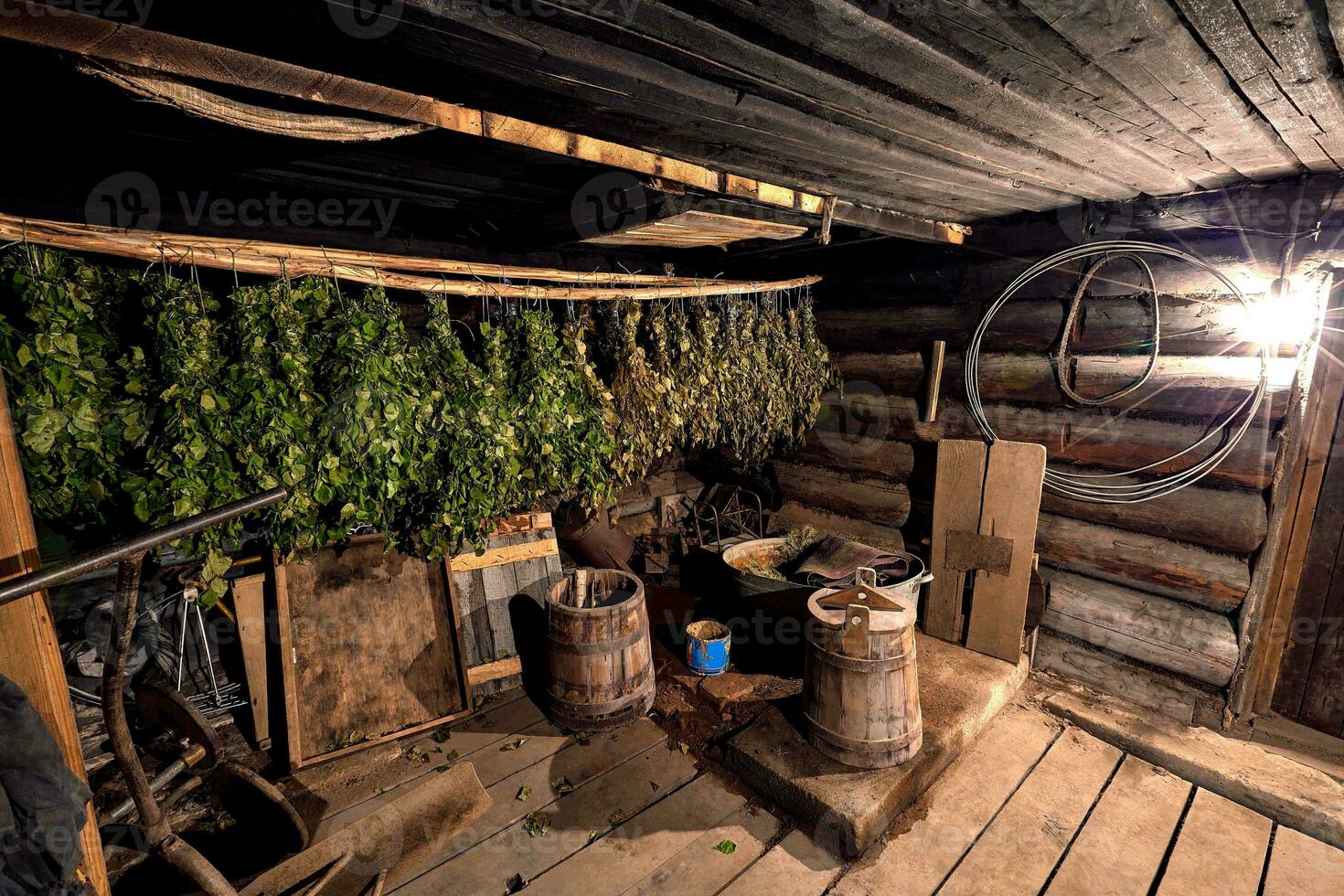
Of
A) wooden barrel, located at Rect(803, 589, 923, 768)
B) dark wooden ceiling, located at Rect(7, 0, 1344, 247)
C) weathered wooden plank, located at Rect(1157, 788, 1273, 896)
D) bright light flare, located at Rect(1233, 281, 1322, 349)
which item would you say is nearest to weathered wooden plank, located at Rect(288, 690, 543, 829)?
wooden barrel, located at Rect(803, 589, 923, 768)

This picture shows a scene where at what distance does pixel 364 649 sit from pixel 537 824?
203cm

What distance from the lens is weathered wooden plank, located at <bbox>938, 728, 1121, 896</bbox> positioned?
329 centimetres

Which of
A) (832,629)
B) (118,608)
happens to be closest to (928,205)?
(832,629)

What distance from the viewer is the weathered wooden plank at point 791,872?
328 cm

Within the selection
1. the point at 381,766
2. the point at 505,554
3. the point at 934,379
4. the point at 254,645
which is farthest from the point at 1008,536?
the point at 254,645

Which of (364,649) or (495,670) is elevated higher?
(364,649)

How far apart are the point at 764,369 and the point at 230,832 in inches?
223

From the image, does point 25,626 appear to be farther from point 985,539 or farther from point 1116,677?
point 1116,677

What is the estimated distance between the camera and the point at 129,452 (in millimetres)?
3268

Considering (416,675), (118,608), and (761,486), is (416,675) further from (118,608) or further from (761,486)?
(761,486)

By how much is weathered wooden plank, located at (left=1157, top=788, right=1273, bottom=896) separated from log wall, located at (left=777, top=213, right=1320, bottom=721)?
935 mm

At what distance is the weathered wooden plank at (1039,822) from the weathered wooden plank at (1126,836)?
72 millimetres

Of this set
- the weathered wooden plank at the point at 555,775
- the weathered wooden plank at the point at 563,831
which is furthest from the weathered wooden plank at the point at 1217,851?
the weathered wooden plank at the point at 555,775

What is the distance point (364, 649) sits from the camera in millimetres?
4590
